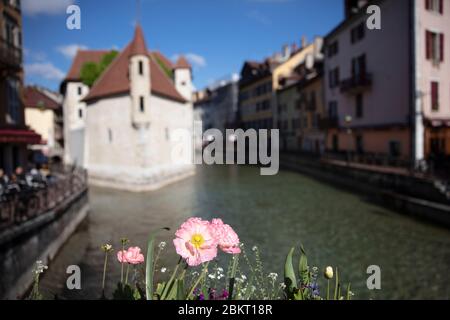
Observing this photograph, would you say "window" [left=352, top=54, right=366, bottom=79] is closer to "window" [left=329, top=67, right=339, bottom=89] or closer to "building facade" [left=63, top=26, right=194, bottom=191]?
"window" [left=329, top=67, right=339, bottom=89]

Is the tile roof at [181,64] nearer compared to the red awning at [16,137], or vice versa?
the red awning at [16,137]

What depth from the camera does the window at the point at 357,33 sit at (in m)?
21.9

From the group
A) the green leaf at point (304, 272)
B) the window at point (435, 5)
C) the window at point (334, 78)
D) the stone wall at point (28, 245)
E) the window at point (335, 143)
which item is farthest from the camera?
the window at point (335, 143)

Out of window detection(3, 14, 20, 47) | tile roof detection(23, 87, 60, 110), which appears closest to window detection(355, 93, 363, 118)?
window detection(3, 14, 20, 47)

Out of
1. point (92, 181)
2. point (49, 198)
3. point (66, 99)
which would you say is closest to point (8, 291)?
point (49, 198)

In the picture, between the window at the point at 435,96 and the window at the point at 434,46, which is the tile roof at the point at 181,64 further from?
the window at the point at 435,96

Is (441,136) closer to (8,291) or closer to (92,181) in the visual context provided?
(8,291)

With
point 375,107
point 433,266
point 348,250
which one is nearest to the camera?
point 433,266

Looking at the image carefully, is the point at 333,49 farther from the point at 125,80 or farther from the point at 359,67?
the point at 125,80

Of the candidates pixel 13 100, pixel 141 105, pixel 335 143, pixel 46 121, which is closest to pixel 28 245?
pixel 13 100

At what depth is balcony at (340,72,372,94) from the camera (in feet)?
72.6

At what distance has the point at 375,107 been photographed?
74.5 feet

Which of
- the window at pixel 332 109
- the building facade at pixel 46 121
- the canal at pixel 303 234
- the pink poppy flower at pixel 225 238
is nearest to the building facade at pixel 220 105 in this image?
the window at pixel 332 109

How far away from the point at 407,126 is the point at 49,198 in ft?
61.8
